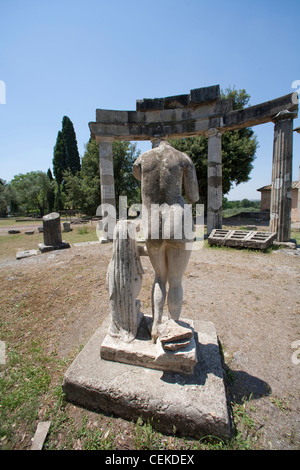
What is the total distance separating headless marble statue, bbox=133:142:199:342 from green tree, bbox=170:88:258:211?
1510 cm

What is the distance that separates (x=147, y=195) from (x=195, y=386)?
1.87 meters

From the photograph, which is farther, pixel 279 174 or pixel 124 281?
pixel 279 174

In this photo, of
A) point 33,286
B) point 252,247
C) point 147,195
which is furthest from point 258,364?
point 252,247

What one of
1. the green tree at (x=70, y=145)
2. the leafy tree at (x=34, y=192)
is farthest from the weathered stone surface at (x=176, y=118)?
the leafy tree at (x=34, y=192)

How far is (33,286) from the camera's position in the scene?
4668 mm

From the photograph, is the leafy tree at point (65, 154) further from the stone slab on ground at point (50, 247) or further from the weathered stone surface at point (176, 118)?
the stone slab on ground at point (50, 247)

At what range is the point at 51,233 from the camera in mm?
8281

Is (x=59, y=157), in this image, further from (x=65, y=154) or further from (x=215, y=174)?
(x=215, y=174)

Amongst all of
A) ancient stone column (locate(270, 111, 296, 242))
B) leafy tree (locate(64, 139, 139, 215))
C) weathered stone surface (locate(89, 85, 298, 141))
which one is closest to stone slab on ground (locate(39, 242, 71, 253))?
weathered stone surface (locate(89, 85, 298, 141))

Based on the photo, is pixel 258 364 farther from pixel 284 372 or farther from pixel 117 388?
pixel 117 388

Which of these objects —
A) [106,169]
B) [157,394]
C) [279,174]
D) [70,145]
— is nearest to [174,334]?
[157,394]

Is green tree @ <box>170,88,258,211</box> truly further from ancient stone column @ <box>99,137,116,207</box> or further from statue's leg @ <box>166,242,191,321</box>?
statue's leg @ <box>166,242,191,321</box>

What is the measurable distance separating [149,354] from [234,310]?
217 centimetres

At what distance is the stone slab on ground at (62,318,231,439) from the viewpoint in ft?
5.43
